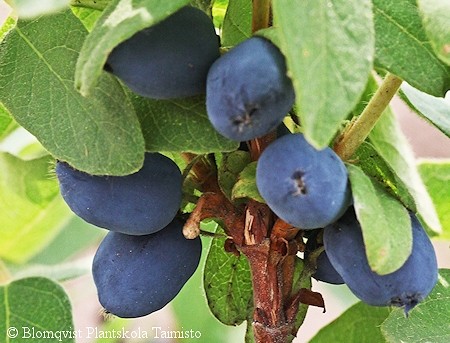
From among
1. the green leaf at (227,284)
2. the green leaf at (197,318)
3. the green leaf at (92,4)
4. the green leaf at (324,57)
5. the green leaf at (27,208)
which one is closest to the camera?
the green leaf at (324,57)

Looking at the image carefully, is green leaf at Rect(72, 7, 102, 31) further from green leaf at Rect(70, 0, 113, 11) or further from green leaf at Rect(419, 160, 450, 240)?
green leaf at Rect(419, 160, 450, 240)

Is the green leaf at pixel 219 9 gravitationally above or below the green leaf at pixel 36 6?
below

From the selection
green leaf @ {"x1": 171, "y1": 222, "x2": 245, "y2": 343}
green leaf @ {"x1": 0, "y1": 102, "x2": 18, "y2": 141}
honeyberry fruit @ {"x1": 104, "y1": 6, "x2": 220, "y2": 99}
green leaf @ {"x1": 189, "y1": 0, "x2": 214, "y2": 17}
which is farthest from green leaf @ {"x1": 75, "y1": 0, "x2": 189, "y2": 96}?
green leaf @ {"x1": 171, "y1": 222, "x2": 245, "y2": 343}

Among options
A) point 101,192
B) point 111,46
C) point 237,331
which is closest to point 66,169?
point 101,192

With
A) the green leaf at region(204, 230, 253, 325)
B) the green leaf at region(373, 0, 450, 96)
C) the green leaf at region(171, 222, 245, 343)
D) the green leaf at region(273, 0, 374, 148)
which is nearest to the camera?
the green leaf at region(273, 0, 374, 148)

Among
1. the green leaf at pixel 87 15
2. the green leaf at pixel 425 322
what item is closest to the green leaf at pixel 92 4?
the green leaf at pixel 87 15

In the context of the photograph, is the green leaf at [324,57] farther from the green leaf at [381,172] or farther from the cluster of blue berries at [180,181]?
the green leaf at [381,172]

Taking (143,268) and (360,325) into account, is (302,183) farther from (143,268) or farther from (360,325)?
(360,325)
